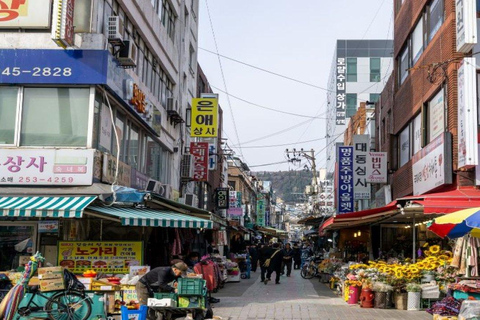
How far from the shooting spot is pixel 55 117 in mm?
16734

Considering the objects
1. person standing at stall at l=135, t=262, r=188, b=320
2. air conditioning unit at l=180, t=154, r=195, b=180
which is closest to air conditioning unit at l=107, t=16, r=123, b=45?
person standing at stall at l=135, t=262, r=188, b=320

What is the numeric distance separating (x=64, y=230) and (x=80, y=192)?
1.56 m

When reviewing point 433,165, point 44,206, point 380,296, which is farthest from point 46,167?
point 433,165

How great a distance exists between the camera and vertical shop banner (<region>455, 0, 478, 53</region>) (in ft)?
52.4

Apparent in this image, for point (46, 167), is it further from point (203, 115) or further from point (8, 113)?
point (203, 115)

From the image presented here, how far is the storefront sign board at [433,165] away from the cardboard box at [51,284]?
1097 cm

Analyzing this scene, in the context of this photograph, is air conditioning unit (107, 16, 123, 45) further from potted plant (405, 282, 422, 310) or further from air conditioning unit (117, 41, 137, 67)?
potted plant (405, 282, 422, 310)

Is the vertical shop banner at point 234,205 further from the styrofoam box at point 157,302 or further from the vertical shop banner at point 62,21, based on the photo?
the styrofoam box at point 157,302

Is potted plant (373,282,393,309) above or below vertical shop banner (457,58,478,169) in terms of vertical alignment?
below

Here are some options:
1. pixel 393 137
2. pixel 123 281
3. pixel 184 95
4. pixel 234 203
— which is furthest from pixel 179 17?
pixel 234 203

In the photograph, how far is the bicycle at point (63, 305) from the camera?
11812mm

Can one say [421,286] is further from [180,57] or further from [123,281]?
[180,57]

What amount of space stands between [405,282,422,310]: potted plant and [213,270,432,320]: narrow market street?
1.16ft

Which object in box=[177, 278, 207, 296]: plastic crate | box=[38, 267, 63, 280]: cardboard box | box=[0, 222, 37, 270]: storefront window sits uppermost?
box=[0, 222, 37, 270]: storefront window
